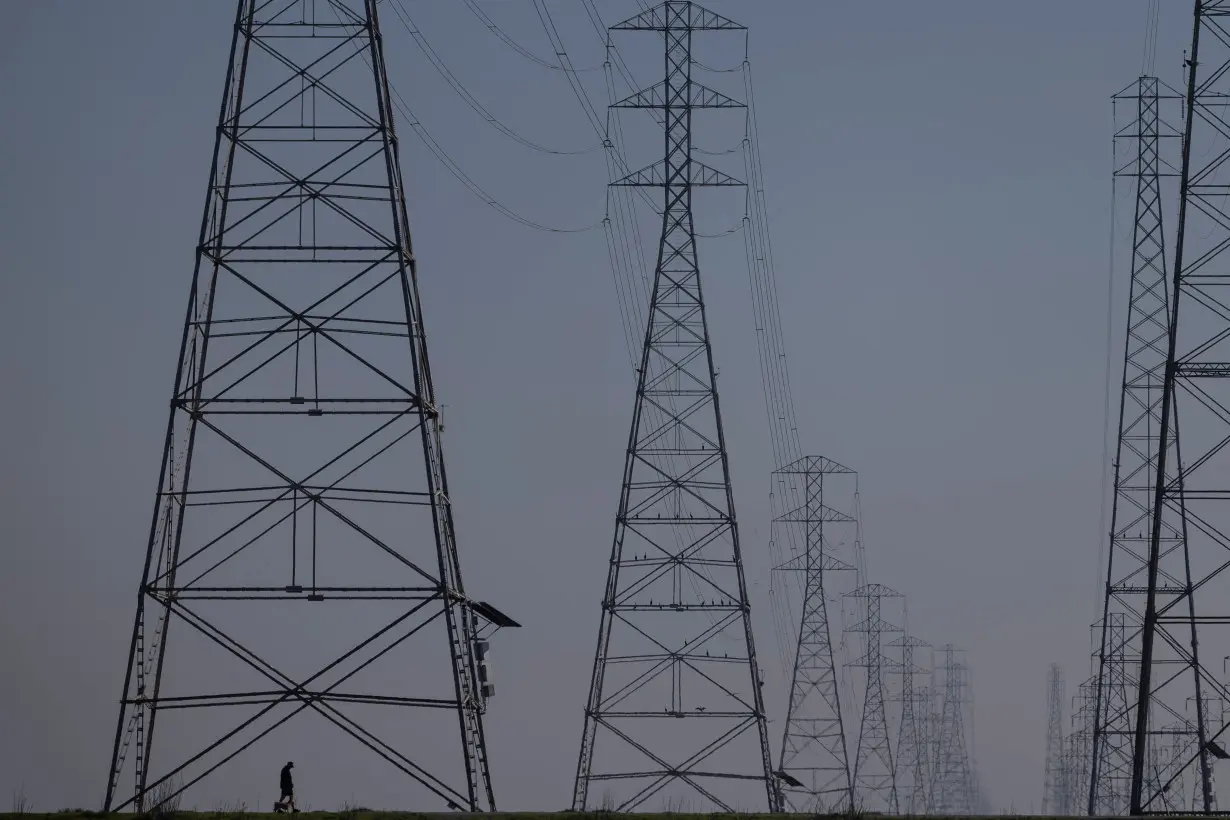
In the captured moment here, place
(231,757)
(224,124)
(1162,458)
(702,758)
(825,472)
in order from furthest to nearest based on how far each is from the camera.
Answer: (825,472)
(702,758)
(1162,458)
(224,124)
(231,757)

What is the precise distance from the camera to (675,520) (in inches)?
1827

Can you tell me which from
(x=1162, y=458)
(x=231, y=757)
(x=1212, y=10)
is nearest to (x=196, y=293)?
(x=231, y=757)

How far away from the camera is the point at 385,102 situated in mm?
31078

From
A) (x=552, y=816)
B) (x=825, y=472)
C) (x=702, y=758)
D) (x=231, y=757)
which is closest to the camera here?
(x=552, y=816)

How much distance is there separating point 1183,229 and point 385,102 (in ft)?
47.4

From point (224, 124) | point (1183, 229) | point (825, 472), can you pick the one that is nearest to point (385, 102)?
point (224, 124)

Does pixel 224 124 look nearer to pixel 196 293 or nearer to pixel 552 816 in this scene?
pixel 196 293

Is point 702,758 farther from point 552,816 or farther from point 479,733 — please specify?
point 552,816

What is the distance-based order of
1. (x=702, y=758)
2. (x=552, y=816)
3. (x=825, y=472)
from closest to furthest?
1. (x=552, y=816)
2. (x=702, y=758)
3. (x=825, y=472)

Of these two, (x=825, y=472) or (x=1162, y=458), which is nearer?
(x=1162, y=458)

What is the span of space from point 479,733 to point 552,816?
14.7ft

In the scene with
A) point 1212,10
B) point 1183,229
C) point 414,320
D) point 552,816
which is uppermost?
point 1212,10

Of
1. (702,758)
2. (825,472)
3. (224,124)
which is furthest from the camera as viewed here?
(825,472)

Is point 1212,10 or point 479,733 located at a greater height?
point 1212,10
